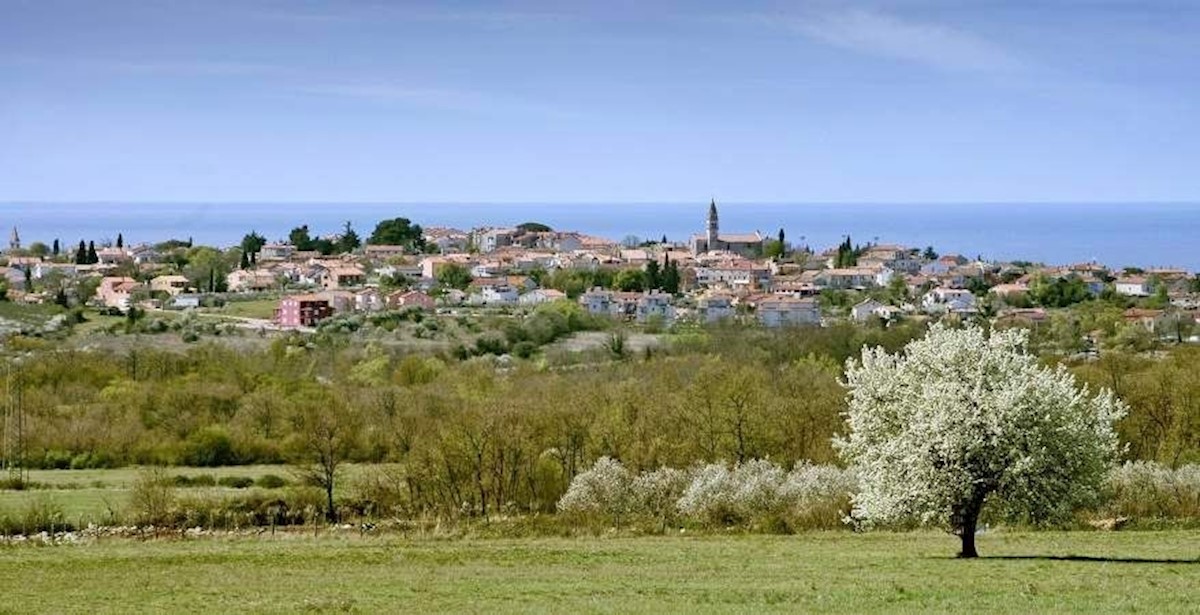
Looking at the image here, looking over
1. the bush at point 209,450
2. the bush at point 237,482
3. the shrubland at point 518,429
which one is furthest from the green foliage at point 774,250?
the bush at point 237,482

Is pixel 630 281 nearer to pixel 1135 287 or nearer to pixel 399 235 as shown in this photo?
pixel 1135 287

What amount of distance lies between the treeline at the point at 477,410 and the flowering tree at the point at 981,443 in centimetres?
1559

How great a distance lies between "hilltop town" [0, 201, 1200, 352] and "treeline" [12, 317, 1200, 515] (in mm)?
22700

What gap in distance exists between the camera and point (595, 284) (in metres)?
124

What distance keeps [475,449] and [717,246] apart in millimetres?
137645

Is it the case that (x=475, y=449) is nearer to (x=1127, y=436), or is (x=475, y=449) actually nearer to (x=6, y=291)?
(x=1127, y=436)

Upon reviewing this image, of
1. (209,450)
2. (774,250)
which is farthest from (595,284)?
(209,450)

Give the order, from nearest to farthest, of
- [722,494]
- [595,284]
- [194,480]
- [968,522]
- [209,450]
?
1. [968,522]
2. [722,494]
3. [194,480]
4. [209,450]
5. [595,284]

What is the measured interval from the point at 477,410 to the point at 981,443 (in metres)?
21.9

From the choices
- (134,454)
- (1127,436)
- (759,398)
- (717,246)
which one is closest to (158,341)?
(134,454)

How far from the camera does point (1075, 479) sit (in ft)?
75.6

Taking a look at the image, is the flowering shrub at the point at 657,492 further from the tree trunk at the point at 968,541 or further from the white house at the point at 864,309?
the white house at the point at 864,309

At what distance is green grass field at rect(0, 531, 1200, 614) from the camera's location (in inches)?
719

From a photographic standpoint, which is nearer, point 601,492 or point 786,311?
point 601,492
